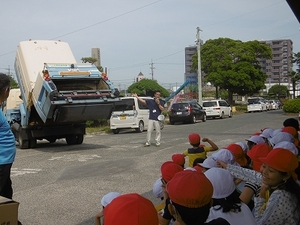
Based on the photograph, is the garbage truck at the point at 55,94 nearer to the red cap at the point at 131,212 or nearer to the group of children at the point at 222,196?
the group of children at the point at 222,196

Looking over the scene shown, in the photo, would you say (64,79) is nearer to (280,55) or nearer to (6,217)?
(6,217)

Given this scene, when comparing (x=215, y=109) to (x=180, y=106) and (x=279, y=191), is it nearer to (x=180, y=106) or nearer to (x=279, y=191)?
(x=180, y=106)

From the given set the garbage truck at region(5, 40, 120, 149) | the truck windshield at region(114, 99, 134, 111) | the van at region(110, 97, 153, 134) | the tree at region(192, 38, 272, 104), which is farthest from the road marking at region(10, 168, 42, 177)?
the tree at region(192, 38, 272, 104)

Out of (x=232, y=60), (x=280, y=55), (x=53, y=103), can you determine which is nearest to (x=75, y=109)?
(x=53, y=103)

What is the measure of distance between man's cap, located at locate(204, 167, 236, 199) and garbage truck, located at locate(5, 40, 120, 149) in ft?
32.9

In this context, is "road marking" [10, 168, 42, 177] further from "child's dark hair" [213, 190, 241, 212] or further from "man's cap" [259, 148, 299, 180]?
"child's dark hair" [213, 190, 241, 212]

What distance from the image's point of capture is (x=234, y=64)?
163 ft

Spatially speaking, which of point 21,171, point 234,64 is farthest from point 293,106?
point 21,171

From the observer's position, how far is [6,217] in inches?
102

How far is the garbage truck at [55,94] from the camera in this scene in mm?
13188

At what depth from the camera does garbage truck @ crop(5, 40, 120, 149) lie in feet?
43.3

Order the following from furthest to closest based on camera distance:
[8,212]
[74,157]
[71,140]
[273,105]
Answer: [273,105], [71,140], [74,157], [8,212]

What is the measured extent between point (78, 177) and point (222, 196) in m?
7.12

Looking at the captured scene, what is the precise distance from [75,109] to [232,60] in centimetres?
3910
